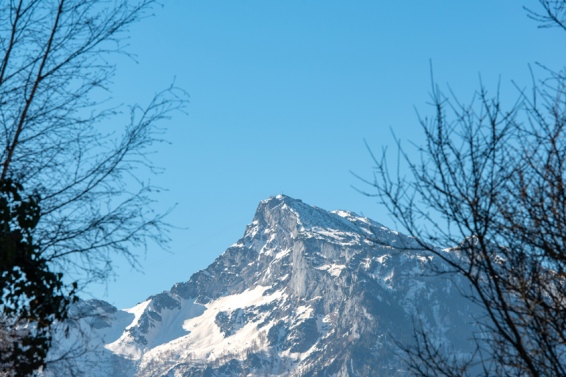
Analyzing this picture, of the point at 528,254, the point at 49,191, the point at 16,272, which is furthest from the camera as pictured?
the point at 49,191

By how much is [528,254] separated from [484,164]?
3.60 ft

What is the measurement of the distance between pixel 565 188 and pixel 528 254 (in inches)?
32.6

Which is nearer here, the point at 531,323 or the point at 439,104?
the point at 531,323

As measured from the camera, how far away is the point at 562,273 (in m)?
8.39

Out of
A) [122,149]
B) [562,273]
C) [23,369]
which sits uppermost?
[122,149]

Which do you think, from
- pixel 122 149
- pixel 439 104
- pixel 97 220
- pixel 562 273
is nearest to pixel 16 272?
pixel 97 220

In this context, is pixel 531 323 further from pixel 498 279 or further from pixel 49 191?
pixel 49 191

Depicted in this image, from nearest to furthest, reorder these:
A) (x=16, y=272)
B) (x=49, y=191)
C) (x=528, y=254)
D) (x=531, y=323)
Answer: (x=531, y=323) → (x=528, y=254) → (x=16, y=272) → (x=49, y=191)

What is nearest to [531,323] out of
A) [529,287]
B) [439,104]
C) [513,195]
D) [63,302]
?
[529,287]

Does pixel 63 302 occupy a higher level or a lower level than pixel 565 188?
lower

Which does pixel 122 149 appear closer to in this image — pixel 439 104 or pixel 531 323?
pixel 439 104

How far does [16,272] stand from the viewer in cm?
928

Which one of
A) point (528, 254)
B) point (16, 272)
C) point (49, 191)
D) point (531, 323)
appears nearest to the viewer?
point (531, 323)

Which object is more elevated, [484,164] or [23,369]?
[484,164]
